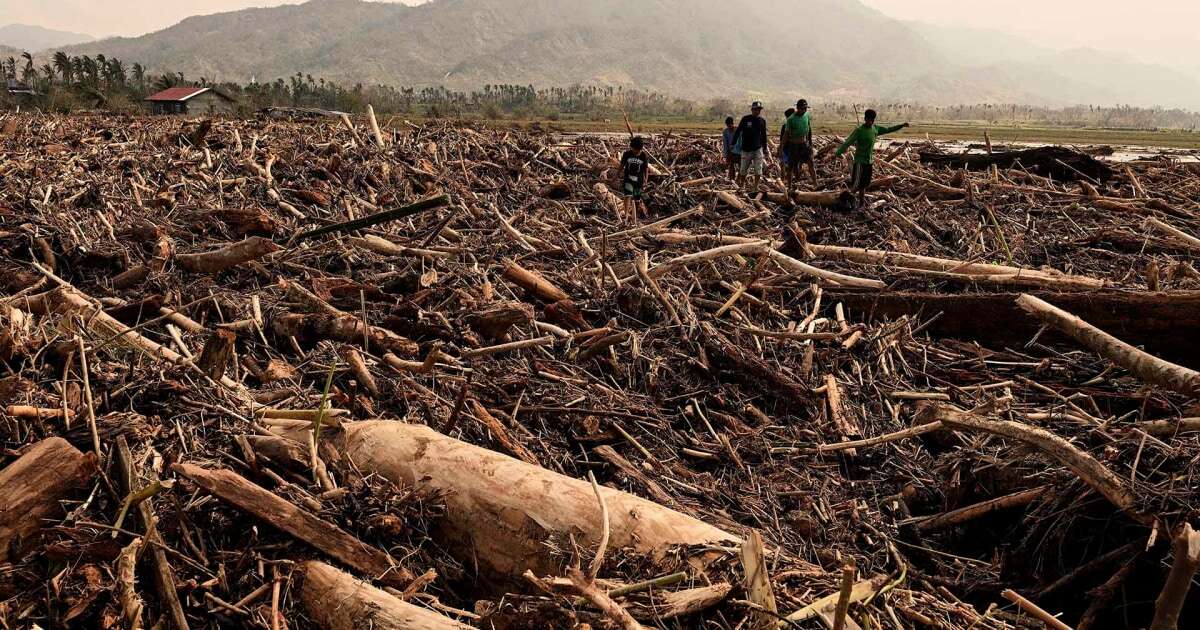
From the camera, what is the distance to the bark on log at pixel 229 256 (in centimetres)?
727

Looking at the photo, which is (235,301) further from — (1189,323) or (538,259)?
(1189,323)

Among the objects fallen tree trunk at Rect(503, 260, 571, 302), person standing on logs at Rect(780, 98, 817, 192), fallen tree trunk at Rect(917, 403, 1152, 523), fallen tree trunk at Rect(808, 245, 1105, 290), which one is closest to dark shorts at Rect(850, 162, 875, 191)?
person standing on logs at Rect(780, 98, 817, 192)

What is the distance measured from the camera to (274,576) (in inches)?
126

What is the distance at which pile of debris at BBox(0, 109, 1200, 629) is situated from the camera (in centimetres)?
313

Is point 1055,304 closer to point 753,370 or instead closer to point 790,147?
point 753,370

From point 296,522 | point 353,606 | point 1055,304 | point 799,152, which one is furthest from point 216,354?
point 799,152

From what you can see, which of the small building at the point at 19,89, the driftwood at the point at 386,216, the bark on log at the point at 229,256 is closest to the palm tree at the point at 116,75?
the small building at the point at 19,89

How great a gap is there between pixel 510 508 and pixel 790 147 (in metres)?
9.71

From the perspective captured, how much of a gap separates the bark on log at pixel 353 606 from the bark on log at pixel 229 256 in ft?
15.8

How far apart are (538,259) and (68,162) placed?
8.76m

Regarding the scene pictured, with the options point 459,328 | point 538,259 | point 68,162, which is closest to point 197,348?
point 459,328

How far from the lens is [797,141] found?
11562mm

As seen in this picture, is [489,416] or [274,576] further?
[489,416]

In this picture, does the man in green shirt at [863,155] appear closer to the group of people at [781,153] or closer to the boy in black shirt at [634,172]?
the group of people at [781,153]
